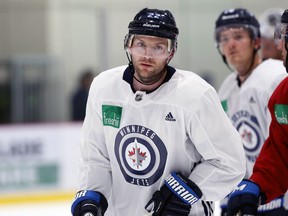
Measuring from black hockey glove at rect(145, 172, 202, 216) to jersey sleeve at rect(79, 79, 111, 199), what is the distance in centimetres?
25

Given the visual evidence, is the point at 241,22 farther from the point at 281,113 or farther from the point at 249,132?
the point at 281,113

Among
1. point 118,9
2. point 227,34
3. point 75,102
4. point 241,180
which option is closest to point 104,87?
point 241,180

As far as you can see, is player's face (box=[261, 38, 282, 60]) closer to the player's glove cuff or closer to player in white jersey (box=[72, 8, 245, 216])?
player in white jersey (box=[72, 8, 245, 216])

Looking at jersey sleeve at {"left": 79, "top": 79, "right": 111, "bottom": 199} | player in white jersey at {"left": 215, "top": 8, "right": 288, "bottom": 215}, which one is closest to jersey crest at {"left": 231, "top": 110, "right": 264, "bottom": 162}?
player in white jersey at {"left": 215, "top": 8, "right": 288, "bottom": 215}

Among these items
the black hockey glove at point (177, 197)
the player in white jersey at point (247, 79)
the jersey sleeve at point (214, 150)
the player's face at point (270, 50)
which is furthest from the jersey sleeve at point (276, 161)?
the player's face at point (270, 50)

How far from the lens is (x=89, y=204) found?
7.77ft

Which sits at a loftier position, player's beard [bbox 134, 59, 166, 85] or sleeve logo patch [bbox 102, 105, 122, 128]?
player's beard [bbox 134, 59, 166, 85]

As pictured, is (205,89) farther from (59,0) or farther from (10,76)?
(59,0)

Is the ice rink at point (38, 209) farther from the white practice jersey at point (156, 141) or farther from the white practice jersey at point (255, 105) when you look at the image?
the white practice jersey at point (156, 141)

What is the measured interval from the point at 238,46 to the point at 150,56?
985 mm

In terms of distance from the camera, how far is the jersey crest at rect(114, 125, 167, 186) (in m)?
2.32

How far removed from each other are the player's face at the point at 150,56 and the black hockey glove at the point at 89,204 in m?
0.40

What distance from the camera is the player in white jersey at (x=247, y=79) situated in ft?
9.99

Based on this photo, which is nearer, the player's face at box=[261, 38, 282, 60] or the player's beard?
the player's beard
